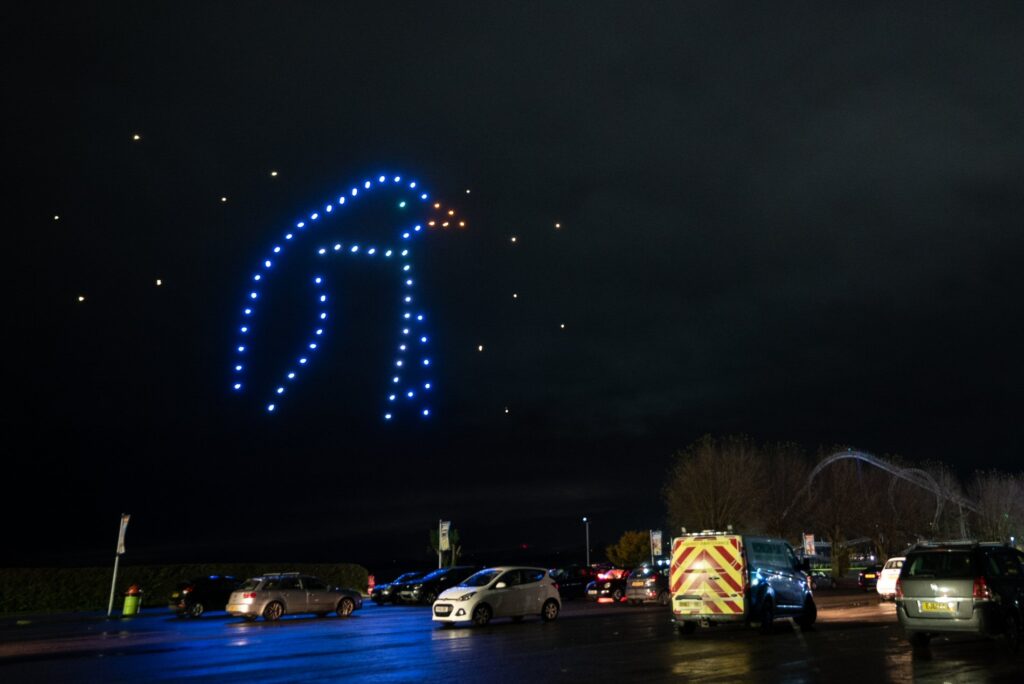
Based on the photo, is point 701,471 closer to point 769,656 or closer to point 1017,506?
point 1017,506

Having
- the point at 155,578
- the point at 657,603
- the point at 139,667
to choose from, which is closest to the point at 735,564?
the point at 139,667

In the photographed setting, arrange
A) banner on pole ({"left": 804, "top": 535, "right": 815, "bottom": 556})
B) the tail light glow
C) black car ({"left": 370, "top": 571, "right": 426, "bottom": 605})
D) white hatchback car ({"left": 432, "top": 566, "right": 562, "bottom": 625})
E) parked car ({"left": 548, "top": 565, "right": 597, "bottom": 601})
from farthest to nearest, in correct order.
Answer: banner on pole ({"left": 804, "top": 535, "right": 815, "bottom": 556}), parked car ({"left": 548, "top": 565, "right": 597, "bottom": 601}), black car ({"left": 370, "top": 571, "right": 426, "bottom": 605}), white hatchback car ({"left": 432, "top": 566, "right": 562, "bottom": 625}), the tail light glow

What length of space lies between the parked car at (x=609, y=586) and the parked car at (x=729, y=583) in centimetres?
1864

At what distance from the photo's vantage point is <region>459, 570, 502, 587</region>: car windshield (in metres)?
24.6

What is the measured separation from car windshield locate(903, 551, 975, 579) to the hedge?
2716 centimetres

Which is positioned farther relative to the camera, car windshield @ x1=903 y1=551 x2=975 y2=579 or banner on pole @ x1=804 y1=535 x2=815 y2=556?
banner on pole @ x1=804 y1=535 x2=815 y2=556

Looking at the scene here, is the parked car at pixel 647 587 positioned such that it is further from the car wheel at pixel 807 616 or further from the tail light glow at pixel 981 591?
the tail light glow at pixel 981 591

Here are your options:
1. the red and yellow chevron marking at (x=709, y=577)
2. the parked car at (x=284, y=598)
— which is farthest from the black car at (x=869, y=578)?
the red and yellow chevron marking at (x=709, y=577)

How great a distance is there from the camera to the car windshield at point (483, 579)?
80.7ft

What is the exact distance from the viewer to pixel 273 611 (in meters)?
28.1

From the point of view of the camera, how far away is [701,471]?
64.9 metres

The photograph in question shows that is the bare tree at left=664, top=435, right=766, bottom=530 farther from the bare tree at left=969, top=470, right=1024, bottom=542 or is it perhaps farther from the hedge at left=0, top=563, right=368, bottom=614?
the hedge at left=0, top=563, right=368, bottom=614

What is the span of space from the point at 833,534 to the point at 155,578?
49625 millimetres

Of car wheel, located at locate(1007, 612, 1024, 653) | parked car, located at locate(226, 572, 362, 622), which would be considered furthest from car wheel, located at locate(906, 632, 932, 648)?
parked car, located at locate(226, 572, 362, 622)
